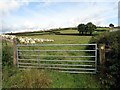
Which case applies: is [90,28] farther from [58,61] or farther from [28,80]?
[28,80]

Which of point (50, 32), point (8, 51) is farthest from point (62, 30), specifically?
point (8, 51)

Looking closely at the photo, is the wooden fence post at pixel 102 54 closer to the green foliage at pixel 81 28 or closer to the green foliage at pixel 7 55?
the green foliage at pixel 7 55

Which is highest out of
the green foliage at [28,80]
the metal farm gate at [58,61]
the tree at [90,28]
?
the tree at [90,28]

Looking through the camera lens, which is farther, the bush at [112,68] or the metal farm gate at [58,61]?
the metal farm gate at [58,61]

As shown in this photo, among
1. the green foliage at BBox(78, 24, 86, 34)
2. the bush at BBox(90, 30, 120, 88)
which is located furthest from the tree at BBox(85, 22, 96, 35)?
the bush at BBox(90, 30, 120, 88)

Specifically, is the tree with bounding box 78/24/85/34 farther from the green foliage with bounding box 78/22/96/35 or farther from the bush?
the bush

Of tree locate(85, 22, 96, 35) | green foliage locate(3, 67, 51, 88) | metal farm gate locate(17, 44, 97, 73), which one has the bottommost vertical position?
green foliage locate(3, 67, 51, 88)

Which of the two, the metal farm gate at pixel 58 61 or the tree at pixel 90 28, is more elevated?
the tree at pixel 90 28

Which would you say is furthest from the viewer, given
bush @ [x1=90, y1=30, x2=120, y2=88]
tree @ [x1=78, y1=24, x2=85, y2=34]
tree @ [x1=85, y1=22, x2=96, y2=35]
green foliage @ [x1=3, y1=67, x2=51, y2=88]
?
tree @ [x1=78, y1=24, x2=85, y2=34]

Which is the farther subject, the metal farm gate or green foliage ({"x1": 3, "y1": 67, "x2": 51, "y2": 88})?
the metal farm gate

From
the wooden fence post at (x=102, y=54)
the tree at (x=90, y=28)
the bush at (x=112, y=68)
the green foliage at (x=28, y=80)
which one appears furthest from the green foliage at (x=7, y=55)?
the tree at (x=90, y=28)

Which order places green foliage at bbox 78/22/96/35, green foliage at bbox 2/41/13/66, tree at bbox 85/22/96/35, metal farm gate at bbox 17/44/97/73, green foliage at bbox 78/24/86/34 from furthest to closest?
1. green foliage at bbox 78/24/86/34
2. green foliage at bbox 78/22/96/35
3. tree at bbox 85/22/96/35
4. green foliage at bbox 2/41/13/66
5. metal farm gate at bbox 17/44/97/73

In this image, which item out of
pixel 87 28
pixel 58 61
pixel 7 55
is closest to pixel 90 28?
pixel 87 28

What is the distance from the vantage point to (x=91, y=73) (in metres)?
10.6
